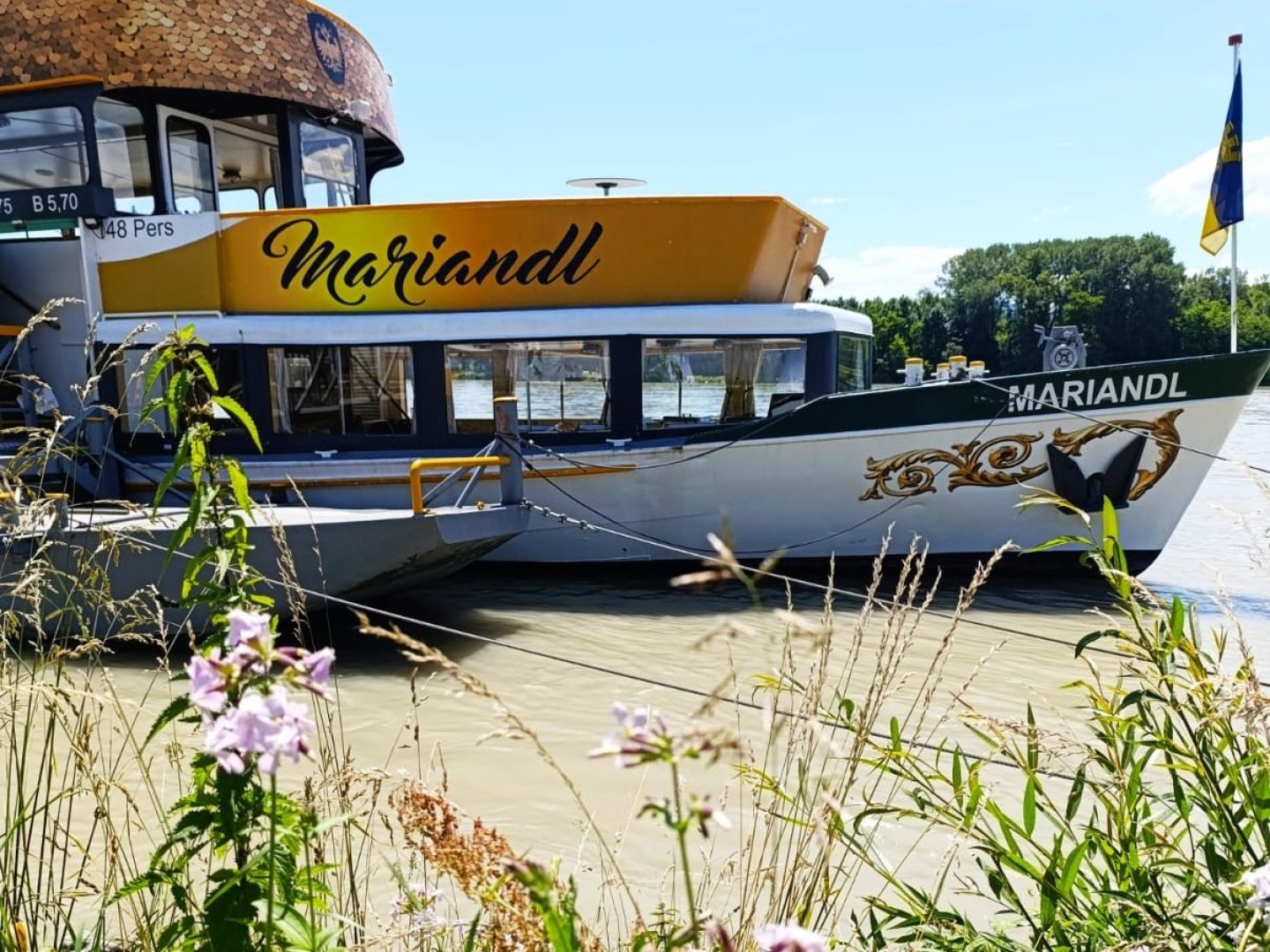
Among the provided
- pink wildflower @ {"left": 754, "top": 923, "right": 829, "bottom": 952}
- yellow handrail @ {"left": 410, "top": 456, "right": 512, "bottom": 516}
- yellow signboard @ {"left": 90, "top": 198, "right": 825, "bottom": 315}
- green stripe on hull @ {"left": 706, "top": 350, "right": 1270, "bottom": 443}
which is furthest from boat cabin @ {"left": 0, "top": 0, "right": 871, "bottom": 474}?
pink wildflower @ {"left": 754, "top": 923, "right": 829, "bottom": 952}

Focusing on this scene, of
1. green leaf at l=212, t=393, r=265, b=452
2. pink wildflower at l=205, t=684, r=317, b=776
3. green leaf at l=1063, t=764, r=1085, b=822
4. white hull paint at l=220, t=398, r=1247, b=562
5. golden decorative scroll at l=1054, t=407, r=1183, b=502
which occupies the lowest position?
white hull paint at l=220, t=398, r=1247, b=562

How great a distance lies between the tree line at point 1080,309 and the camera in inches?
2534

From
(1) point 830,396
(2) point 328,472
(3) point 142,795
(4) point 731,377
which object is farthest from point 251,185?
(3) point 142,795

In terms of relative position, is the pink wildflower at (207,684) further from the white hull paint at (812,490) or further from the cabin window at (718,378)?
the cabin window at (718,378)

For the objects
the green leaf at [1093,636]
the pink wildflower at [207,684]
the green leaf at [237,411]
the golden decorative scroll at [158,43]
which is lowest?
the green leaf at [1093,636]

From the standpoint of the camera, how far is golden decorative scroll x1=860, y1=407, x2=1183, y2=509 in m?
8.09

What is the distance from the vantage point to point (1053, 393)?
26.4ft

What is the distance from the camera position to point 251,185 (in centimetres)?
1026

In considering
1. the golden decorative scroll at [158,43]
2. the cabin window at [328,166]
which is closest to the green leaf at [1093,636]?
the golden decorative scroll at [158,43]

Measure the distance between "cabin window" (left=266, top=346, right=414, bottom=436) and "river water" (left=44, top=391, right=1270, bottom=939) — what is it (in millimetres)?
1649

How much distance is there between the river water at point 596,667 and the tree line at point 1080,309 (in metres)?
55.1

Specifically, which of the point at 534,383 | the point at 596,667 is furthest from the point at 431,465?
the point at 596,667

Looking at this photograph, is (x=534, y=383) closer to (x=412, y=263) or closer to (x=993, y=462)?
(x=412, y=263)

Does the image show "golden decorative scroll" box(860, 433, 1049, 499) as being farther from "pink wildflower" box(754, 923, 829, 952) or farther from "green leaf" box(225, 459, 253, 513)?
"pink wildflower" box(754, 923, 829, 952)
